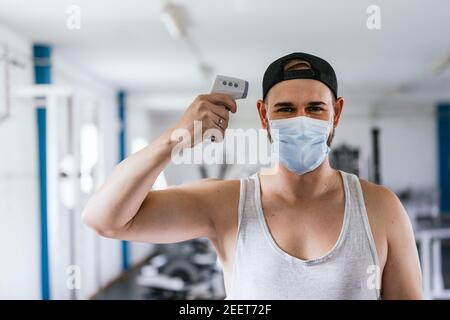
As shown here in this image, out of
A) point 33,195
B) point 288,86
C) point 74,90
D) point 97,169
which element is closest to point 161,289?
point 33,195

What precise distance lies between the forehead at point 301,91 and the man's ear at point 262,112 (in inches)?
0.7

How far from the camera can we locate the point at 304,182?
0.57 m

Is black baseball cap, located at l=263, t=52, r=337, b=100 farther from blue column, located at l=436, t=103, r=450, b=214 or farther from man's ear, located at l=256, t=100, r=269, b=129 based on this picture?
blue column, located at l=436, t=103, r=450, b=214

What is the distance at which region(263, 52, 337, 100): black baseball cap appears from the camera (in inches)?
20.7

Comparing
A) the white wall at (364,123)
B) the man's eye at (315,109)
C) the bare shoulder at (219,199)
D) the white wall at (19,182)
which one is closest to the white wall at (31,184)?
the white wall at (19,182)

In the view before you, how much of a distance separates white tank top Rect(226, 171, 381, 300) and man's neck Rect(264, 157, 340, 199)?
0.13 feet

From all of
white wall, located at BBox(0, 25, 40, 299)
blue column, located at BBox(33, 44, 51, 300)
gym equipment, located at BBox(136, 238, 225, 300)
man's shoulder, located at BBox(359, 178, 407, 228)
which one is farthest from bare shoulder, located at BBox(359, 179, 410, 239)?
gym equipment, located at BBox(136, 238, 225, 300)

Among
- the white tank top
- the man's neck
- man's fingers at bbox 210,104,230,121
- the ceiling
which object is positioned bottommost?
the white tank top

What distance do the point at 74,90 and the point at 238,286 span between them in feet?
2.89

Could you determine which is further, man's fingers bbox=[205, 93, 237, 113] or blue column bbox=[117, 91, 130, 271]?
blue column bbox=[117, 91, 130, 271]

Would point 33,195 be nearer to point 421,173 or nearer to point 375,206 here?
point 375,206

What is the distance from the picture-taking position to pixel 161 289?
7.16 ft

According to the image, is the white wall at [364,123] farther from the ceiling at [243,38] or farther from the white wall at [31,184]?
the white wall at [31,184]

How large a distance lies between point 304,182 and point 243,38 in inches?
Answer: 17.4
